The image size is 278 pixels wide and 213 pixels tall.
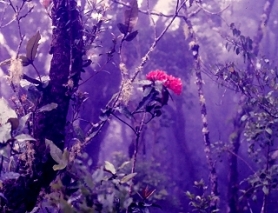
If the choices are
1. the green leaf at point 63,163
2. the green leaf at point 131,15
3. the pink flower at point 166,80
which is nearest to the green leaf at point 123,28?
the green leaf at point 131,15

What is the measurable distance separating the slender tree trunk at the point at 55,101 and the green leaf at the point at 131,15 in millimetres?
424

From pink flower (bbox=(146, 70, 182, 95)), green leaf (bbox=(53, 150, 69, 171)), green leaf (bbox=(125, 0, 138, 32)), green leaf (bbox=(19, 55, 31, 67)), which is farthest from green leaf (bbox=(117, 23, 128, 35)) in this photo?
green leaf (bbox=(53, 150, 69, 171))

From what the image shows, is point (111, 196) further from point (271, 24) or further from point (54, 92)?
point (271, 24)

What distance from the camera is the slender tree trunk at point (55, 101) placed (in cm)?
257

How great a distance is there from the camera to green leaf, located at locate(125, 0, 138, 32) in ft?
9.95

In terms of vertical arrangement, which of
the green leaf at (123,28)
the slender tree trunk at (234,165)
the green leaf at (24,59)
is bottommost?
the green leaf at (24,59)

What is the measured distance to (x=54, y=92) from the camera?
111 inches

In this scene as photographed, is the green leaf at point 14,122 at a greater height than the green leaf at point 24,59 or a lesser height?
lesser

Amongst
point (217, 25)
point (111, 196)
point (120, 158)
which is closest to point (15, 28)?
point (120, 158)

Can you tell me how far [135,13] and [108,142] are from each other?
1749 cm

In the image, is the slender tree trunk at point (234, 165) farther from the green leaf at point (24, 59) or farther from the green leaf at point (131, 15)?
the green leaf at point (24, 59)

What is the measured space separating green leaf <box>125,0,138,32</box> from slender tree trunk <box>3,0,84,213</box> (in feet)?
1.39

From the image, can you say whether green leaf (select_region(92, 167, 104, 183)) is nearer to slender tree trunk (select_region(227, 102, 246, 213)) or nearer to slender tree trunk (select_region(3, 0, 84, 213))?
slender tree trunk (select_region(3, 0, 84, 213))

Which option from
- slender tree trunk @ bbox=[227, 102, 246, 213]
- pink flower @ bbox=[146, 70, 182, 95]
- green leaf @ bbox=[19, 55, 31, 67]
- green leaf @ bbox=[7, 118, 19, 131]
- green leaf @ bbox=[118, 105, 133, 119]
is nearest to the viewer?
green leaf @ bbox=[7, 118, 19, 131]
